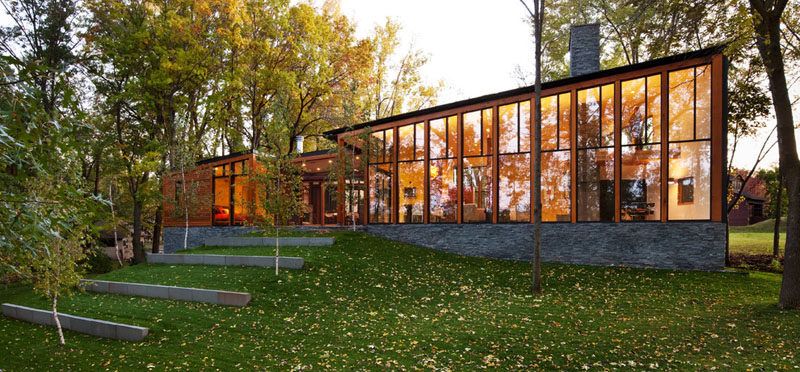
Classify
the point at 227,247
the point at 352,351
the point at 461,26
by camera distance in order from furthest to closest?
the point at 461,26 < the point at 227,247 < the point at 352,351

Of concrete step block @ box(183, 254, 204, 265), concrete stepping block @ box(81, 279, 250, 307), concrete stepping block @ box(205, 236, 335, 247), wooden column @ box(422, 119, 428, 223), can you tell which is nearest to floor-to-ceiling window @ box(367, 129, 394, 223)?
wooden column @ box(422, 119, 428, 223)

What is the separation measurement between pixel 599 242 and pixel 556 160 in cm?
268

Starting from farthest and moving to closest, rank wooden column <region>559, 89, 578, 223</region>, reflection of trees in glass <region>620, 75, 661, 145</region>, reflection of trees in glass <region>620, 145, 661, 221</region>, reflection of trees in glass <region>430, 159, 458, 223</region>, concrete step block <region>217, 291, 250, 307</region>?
reflection of trees in glass <region>430, 159, 458, 223</region> → wooden column <region>559, 89, 578, 223</region> → reflection of trees in glass <region>620, 75, 661, 145</region> → reflection of trees in glass <region>620, 145, 661, 221</region> → concrete step block <region>217, 291, 250, 307</region>

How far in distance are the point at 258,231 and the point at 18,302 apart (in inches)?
291

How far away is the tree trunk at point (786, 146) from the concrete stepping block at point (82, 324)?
1147 centimetres

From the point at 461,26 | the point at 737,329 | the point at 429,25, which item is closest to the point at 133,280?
the point at 737,329

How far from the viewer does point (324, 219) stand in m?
20.0

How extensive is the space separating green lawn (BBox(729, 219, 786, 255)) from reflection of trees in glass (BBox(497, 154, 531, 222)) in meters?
11.4

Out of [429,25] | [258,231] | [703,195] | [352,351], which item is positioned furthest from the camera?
[429,25]

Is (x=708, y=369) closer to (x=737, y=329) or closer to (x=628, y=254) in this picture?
(x=737, y=329)

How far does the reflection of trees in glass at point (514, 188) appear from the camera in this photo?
1399cm

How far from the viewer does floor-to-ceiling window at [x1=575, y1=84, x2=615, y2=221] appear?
12.8m

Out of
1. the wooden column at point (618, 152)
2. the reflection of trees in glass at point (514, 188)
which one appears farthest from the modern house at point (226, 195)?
the wooden column at point (618, 152)

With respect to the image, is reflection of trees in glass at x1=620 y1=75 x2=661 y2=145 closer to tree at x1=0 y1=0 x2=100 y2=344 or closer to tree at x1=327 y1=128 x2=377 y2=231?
tree at x1=327 y1=128 x2=377 y2=231
